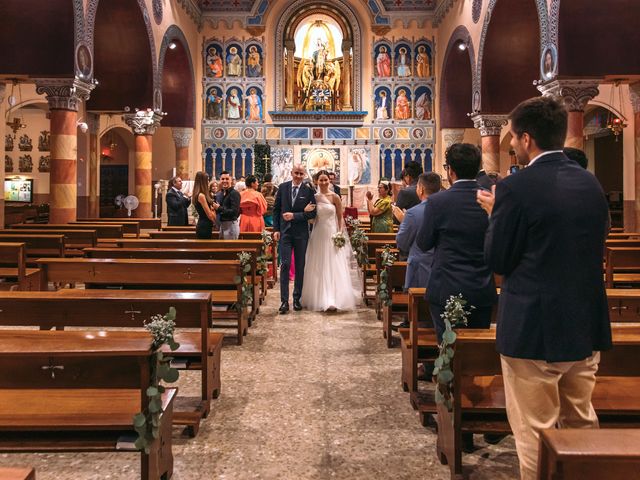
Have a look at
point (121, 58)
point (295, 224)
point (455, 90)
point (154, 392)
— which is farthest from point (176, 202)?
point (455, 90)

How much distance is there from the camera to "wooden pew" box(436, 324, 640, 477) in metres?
3.13

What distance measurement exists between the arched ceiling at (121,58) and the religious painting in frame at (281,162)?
6.67 meters

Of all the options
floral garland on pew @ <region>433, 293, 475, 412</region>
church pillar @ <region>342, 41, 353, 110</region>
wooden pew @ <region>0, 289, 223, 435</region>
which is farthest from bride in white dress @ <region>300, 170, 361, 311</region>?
church pillar @ <region>342, 41, 353, 110</region>

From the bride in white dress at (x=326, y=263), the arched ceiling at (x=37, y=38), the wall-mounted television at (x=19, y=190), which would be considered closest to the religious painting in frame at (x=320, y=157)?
the wall-mounted television at (x=19, y=190)

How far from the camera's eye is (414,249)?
5.20 meters

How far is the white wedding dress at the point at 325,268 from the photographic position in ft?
26.7

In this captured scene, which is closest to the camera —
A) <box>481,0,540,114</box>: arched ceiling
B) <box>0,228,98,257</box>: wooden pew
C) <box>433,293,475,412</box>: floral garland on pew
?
<box>433,293,475,412</box>: floral garland on pew

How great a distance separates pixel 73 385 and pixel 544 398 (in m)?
2.04

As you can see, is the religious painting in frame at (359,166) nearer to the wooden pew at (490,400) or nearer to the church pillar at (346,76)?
the church pillar at (346,76)

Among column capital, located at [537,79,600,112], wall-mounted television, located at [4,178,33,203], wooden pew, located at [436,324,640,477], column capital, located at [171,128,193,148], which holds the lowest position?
wooden pew, located at [436,324,640,477]

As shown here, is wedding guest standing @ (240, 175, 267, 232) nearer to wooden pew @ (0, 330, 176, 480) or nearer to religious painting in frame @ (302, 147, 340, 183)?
wooden pew @ (0, 330, 176, 480)

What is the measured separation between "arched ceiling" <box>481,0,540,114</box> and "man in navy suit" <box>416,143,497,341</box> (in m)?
12.3

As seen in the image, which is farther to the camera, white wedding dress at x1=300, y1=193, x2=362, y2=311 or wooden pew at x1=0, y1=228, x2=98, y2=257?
wooden pew at x1=0, y1=228, x2=98, y2=257

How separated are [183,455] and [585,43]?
1019cm
